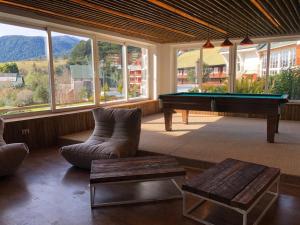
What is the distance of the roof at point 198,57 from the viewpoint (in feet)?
26.7

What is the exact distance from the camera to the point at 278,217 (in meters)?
2.42

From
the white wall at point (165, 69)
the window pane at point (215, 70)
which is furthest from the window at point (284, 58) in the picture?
the white wall at point (165, 69)

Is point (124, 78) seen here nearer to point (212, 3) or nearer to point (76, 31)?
point (76, 31)

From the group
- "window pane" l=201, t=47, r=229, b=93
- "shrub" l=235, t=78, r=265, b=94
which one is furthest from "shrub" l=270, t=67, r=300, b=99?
"window pane" l=201, t=47, r=229, b=93

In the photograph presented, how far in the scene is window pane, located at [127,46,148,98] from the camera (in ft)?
26.3

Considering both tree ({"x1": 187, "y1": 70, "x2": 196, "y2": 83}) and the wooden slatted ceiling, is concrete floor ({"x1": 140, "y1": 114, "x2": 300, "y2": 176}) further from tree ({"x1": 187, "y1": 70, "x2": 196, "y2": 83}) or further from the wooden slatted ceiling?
the wooden slatted ceiling

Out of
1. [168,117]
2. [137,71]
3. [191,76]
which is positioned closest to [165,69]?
[191,76]

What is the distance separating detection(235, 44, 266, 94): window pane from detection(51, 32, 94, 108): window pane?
4.63 metres

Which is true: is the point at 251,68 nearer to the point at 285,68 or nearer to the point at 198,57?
the point at 285,68

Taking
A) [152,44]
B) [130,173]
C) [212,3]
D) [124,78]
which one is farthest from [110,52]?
[130,173]

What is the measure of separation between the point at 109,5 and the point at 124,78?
370 centimetres

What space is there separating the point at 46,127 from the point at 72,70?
1.68 meters

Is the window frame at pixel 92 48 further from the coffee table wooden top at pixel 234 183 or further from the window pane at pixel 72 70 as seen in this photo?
the coffee table wooden top at pixel 234 183

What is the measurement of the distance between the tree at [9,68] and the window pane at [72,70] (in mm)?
857
